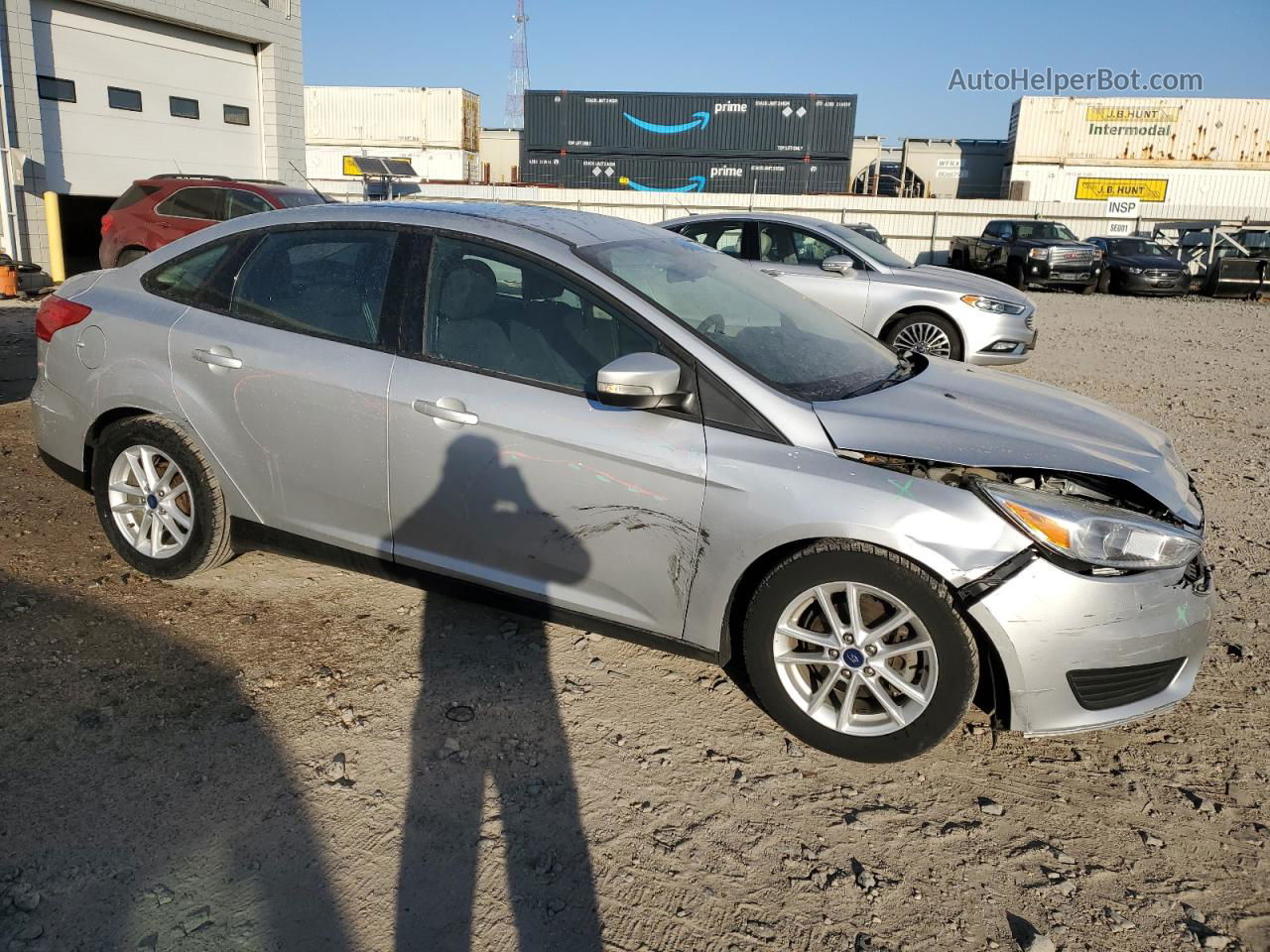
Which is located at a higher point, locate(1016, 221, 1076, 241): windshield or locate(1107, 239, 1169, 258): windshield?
locate(1016, 221, 1076, 241): windshield

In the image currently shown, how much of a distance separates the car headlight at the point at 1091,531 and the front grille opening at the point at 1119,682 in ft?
1.01

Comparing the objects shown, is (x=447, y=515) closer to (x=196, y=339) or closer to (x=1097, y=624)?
(x=196, y=339)

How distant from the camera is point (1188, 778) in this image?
300 cm

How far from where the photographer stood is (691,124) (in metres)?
38.1

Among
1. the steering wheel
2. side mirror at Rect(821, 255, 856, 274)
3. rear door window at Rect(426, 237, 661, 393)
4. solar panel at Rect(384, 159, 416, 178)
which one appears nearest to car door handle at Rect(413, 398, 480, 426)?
rear door window at Rect(426, 237, 661, 393)

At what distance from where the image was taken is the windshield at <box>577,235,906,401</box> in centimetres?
323

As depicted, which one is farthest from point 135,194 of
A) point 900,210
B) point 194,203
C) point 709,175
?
point 709,175

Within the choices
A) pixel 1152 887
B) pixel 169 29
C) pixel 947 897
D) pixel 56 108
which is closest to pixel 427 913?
pixel 947 897

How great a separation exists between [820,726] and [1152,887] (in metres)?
0.97

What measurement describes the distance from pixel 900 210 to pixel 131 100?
22620 mm

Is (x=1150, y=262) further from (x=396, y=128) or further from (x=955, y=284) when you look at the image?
(x=396, y=128)

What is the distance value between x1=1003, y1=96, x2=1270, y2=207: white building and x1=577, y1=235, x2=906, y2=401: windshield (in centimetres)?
3840

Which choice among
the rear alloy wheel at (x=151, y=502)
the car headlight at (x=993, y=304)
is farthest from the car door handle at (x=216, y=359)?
the car headlight at (x=993, y=304)

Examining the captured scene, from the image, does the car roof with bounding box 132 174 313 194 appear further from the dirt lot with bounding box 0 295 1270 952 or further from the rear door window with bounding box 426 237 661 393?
the rear door window with bounding box 426 237 661 393
